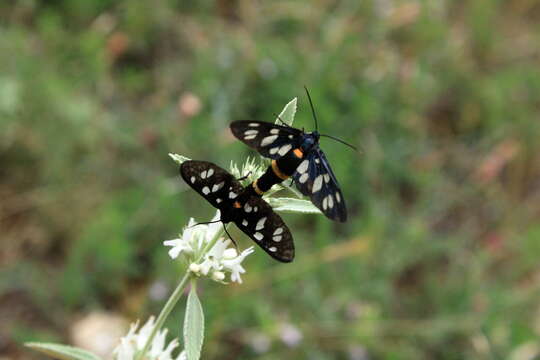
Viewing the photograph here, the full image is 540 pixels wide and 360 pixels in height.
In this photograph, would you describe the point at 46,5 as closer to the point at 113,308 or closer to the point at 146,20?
the point at 146,20

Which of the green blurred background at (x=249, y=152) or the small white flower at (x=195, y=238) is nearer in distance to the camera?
the small white flower at (x=195, y=238)

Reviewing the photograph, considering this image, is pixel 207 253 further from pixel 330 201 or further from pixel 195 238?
pixel 330 201

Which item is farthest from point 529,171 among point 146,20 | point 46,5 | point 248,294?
point 46,5

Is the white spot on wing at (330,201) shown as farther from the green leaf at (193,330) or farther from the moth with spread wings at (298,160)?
the green leaf at (193,330)

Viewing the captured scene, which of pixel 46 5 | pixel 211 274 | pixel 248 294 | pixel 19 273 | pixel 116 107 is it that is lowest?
pixel 211 274

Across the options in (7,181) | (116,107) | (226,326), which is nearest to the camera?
(226,326)

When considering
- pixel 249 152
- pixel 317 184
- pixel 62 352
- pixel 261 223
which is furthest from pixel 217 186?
pixel 249 152

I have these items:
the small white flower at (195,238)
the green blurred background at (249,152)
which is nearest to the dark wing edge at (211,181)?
the small white flower at (195,238)
